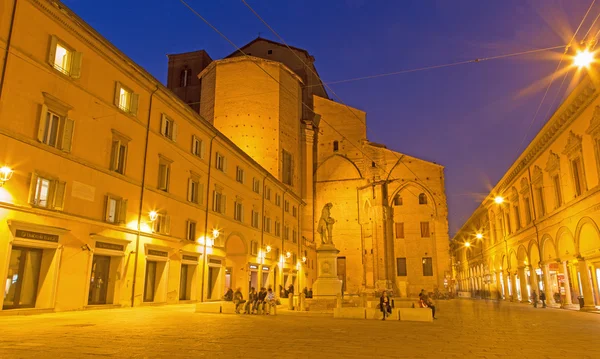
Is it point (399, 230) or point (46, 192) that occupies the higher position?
point (399, 230)

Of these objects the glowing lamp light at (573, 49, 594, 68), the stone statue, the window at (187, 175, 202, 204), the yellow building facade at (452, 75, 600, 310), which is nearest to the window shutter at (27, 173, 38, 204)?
the window at (187, 175, 202, 204)

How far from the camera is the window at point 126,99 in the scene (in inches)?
681

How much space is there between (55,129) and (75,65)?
8.29 feet

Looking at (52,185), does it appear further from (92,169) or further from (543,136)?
(543,136)

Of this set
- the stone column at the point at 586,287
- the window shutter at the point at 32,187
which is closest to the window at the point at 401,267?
the stone column at the point at 586,287

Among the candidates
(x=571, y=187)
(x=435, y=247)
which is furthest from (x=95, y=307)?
(x=435, y=247)

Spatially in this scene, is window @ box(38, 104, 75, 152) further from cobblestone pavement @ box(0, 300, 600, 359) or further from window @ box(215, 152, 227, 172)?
window @ box(215, 152, 227, 172)

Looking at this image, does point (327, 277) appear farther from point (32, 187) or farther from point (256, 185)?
point (256, 185)

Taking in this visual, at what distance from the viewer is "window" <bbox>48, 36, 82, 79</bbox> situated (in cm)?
1406

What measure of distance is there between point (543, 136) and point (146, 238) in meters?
21.9

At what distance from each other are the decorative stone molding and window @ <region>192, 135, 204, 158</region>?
62.6 ft

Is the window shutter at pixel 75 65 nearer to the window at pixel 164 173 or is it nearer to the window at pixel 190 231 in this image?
the window at pixel 164 173

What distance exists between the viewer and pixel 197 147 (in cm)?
2403

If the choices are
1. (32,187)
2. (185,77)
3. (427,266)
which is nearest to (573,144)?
(32,187)
